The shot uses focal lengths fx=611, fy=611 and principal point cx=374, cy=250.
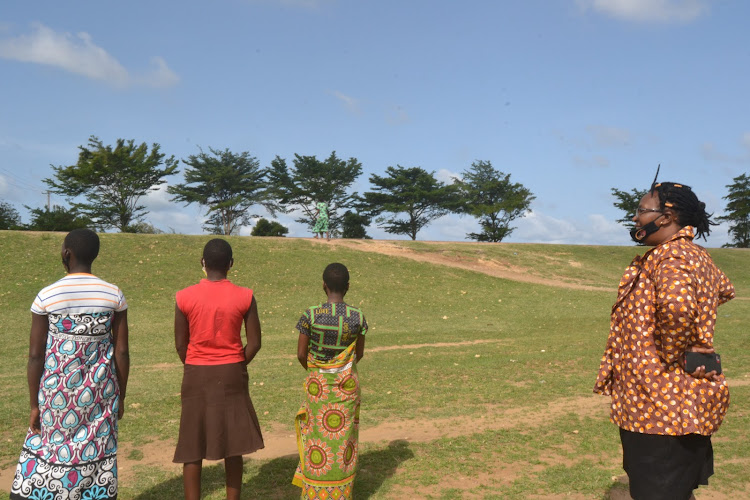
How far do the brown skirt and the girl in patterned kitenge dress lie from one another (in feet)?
1.79

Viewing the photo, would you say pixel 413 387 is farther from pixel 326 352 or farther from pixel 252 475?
pixel 326 352

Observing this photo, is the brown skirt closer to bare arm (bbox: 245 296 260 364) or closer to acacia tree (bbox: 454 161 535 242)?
bare arm (bbox: 245 296 260 364)

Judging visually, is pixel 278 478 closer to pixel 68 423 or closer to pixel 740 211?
pixel 68 423

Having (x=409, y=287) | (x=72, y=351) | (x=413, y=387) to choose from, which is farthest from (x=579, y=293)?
(x=72, y=351)

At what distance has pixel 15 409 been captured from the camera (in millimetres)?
8039

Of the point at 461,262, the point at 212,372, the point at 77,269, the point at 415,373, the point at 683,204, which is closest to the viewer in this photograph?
the point at 683,204

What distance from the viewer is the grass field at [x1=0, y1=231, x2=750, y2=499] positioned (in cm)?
550

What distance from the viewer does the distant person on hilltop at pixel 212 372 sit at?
4.22m

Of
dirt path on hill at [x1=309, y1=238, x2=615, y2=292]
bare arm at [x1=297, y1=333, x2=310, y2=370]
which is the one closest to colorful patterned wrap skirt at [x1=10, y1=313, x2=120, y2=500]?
bare arm at [x1=297, y1=333, x2=310, y2=370]

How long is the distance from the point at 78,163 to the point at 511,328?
34.9m

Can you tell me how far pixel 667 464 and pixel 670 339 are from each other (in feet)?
2.26

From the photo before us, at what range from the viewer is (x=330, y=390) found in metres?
4.53

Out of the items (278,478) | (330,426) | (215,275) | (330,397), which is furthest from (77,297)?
(278,478)

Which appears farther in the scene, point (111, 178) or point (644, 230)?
point (111, 178)
